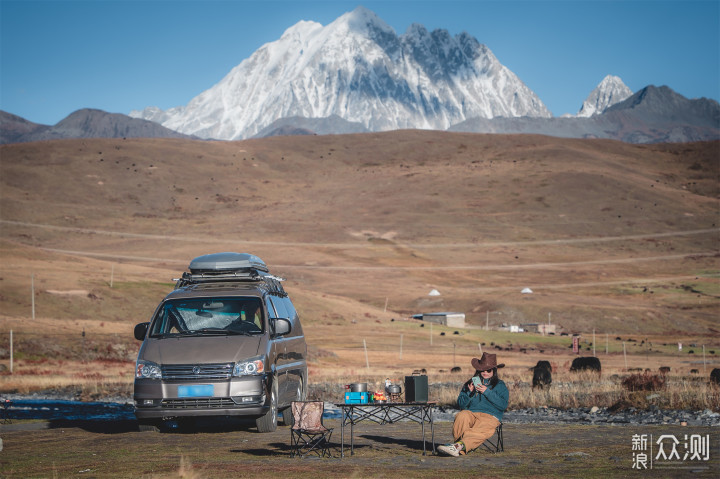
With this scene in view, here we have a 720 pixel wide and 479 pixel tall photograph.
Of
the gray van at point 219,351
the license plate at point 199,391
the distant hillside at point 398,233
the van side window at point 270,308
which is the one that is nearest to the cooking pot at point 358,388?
the gray van at point 219,351

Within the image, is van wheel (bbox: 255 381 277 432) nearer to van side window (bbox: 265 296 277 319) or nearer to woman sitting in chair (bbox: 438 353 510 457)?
van side window (bbox: 265 296 277 319)

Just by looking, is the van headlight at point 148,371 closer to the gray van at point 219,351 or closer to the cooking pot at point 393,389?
the gray van at point 219,351

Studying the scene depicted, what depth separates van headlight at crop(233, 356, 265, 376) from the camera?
14305 millimetres

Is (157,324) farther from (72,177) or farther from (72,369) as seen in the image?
(72,177)

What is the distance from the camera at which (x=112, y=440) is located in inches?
579

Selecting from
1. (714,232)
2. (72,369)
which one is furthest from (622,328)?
(714,232)

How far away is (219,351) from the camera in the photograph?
14398 mm

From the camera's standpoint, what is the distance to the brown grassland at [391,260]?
45281 mm

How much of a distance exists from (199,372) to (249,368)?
85 cm

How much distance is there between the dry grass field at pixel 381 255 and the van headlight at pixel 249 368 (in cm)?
1002

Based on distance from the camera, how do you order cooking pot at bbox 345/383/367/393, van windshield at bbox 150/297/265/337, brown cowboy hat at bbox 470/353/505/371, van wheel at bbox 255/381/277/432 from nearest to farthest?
brown cowboy hat at bbox 470/353/505/371, cooking pot at bbox 345/383/367/393, van wheel at bbox 255/381/277/432, van windshield at bbox 150/297/265/337

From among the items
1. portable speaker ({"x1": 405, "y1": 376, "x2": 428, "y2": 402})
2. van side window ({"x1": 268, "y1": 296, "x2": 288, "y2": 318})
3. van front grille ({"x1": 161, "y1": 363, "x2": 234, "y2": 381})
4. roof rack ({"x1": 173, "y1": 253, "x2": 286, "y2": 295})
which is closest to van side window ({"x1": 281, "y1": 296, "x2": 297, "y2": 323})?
van side window ({"x1": 268, "y1": 296, "x2": 288, "y2": 318})

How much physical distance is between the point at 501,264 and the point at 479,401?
116600 mm

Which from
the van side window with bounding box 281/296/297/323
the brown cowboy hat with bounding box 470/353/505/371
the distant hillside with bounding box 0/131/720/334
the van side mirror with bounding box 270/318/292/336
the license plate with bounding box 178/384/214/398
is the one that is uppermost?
the distant hillside with bounding box 0/131/720/334
